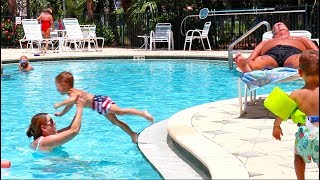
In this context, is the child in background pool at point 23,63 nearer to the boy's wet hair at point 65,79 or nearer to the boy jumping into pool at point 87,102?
the boy jumping into pool at point 87,102

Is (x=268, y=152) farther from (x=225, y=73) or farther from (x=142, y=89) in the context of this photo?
(x=225, y=73)

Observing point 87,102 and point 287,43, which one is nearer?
point 87,102

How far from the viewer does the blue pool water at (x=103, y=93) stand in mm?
5258

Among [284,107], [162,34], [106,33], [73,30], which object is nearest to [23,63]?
[73,30]

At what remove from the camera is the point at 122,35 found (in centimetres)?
2264

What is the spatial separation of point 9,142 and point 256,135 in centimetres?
284

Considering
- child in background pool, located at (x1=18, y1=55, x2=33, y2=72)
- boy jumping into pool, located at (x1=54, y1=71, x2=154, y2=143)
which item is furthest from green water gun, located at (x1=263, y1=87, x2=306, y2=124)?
child in background pool, located at (x1=18, y1=55, x2=33, y2=72)

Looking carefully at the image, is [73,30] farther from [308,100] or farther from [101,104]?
[308,100]

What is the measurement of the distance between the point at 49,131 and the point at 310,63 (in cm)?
308

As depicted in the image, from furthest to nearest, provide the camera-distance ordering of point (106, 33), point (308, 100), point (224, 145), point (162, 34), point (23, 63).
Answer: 1. point (106, 33)
2. point (162, 34)
3. point (23, 63)
4. point (224, 145)
5. point (308, 100)

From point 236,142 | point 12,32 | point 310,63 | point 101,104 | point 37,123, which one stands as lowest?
point 236,142

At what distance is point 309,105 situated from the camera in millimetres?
3332

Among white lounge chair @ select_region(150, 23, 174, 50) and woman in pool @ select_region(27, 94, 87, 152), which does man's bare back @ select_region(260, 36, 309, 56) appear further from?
white lounge chair @ select_region(150, 23, 174, 50)

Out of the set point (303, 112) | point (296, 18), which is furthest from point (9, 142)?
point (296, 18)
